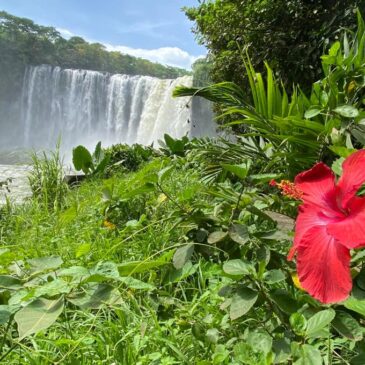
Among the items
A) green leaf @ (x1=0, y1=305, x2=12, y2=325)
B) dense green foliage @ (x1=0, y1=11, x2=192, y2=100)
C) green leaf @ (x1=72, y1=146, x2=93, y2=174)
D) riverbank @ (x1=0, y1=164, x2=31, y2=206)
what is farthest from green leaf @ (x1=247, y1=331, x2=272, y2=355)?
dense green foliage @ (x1=0, y1=11, x2=192, y2=100)

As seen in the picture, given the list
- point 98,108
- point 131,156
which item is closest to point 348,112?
point 131,156

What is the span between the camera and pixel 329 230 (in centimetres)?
36

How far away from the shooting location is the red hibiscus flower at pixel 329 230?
333 mm

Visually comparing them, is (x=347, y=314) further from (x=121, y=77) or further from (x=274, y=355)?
(x=121, y=77)

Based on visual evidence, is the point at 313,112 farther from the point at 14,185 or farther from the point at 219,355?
the point at 14,185

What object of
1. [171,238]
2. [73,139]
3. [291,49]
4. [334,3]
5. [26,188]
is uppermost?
[334,3]

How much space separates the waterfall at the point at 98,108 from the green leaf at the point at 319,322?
38.5 feet

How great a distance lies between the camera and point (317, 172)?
42cm

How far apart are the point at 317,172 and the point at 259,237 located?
0.90ft

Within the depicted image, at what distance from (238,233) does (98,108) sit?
1701 cm

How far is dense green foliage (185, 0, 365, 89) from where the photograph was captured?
11.5 feet

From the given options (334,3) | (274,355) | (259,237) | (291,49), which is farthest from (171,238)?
(334,3)

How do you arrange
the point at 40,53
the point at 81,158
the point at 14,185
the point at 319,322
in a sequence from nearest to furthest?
the point at 319,322
the point at 81,158
the point at 14,185
the point at 40,53

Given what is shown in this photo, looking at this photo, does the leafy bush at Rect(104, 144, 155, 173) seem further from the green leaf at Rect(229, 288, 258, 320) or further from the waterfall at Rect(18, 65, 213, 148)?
the waterfall at Rect(18, 65, 213, 148)
